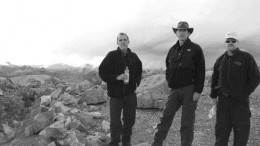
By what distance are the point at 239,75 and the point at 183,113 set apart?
1.43m

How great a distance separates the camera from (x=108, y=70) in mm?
6719

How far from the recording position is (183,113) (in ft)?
20.2

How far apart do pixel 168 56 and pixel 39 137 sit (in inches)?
181

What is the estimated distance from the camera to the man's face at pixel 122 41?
6.54 metres

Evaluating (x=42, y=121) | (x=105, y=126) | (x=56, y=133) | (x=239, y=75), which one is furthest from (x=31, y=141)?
(x=239, y=75)

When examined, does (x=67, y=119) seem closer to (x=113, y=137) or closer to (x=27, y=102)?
(x=113, y=137)

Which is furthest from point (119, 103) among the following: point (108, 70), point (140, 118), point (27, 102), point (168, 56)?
point (27, 102)

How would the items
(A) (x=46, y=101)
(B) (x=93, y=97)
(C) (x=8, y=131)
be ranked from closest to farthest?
(C) (x=8, y=131)
(A) (x=46, y=101)
(B) (x=93, y=97)

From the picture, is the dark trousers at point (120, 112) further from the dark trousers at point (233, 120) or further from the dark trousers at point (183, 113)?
the dark trousers at point (233, 120)

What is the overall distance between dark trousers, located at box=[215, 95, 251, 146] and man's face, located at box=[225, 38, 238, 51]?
1015mm

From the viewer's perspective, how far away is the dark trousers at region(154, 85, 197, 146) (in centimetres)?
610

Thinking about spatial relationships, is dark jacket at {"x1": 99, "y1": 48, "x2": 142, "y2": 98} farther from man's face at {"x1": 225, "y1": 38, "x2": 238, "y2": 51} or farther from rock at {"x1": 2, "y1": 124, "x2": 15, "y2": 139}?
rock at {"x1": 2, "y1": 124, "x2": 15, "y2": 139}

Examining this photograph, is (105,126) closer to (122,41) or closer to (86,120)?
(86,120)

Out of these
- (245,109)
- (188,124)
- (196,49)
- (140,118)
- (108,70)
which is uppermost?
(196,49)
